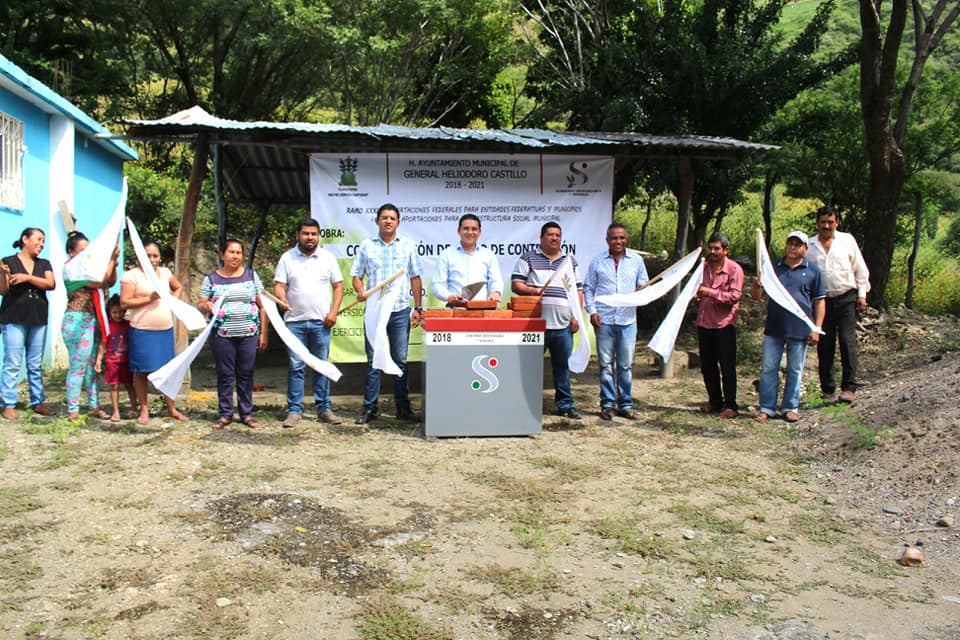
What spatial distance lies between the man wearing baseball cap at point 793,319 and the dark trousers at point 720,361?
304 mm

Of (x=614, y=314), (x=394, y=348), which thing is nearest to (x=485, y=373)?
(x=394, y=348)

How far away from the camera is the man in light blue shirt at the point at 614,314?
7.49 metres

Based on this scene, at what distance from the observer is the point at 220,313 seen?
266 inches


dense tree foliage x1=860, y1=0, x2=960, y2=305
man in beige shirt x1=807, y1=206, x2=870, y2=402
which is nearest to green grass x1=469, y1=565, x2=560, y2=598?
man in beige shirt x1=807, y1=206, x2=870, y2=402

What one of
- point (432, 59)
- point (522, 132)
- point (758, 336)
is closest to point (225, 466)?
point (522, 132)

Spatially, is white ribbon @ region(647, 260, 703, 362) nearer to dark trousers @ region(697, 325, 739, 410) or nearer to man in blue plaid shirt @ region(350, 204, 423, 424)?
dark trousers @ region(697, 325, 739, 410)

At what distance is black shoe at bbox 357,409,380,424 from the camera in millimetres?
7392

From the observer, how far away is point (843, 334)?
25.7ft

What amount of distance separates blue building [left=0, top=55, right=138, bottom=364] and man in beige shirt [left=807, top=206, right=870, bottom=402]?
26.9 feet

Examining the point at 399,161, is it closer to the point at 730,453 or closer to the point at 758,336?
the point at 730,453

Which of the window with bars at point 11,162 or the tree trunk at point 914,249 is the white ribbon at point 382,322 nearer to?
the window with bars at point 11,162

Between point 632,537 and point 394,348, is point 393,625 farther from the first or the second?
point 394,348

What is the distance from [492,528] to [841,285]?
4.76 metres

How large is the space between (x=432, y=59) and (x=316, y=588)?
63.2 feet
